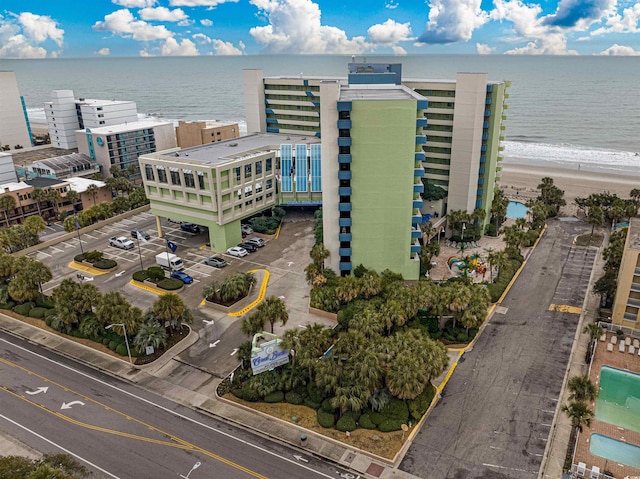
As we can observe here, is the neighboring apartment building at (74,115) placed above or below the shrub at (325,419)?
above

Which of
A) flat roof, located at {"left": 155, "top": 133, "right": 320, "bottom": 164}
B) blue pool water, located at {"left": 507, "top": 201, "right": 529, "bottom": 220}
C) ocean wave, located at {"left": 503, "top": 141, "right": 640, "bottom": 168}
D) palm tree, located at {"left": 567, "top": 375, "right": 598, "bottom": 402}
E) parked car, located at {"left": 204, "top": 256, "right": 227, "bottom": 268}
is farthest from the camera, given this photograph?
ocean wave, located at {"left": 503, "top": 141, "right": 640, "bottom": 168}

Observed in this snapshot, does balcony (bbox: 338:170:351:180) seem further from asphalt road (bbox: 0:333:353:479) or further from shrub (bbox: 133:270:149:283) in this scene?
asphalt road (bbox: 0:333:353:479)

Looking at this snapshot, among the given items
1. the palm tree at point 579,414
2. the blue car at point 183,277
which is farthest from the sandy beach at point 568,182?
the blue car at point 183,277

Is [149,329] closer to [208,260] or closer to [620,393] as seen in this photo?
[208,260]

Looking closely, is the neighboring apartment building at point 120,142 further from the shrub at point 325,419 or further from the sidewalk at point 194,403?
the shrub at point 325,419

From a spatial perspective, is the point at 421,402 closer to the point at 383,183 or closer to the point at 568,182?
the point at 383,183

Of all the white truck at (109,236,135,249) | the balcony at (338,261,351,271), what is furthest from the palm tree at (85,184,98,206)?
the balcony at (338,261,351,271)
